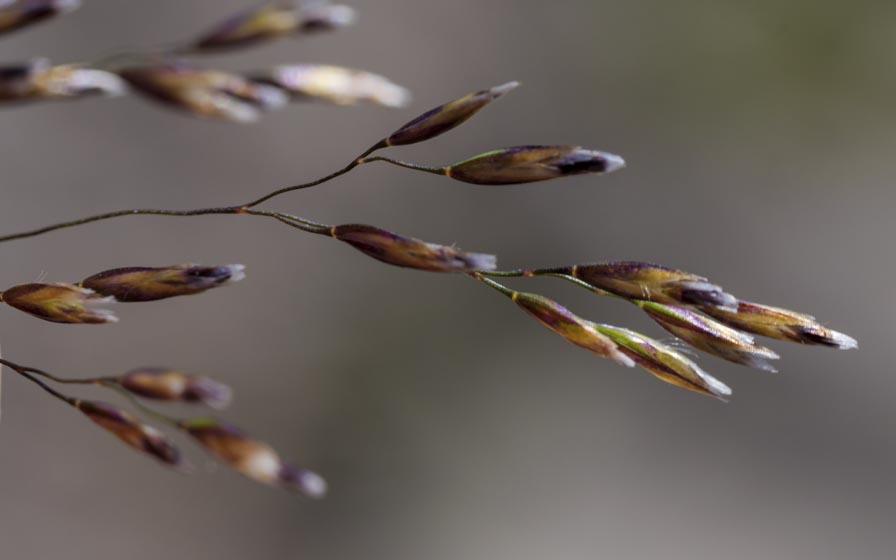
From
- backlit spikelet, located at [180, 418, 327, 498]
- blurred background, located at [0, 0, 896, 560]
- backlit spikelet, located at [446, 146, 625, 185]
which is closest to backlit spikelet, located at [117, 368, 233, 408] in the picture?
backlit spikelet, located at [180, 418, 327, 498]

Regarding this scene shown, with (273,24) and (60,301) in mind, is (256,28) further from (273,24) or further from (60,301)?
(60,301)

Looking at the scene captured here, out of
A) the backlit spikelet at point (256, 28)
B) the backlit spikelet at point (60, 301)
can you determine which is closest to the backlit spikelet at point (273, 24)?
the backlit spikelet at point (256, 28)

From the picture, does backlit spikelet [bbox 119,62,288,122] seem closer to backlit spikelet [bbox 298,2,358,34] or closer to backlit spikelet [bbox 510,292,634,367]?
backlit spikelet [bbox 298,2,358,34]

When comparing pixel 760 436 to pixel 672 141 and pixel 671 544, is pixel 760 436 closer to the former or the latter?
pixel 671 544

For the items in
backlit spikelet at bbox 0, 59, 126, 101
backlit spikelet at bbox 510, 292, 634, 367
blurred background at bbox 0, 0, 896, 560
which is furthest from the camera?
blurred background at bbox 0, 0, 896, 560

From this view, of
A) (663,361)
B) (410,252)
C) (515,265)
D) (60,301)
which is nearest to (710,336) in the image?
(663,361)

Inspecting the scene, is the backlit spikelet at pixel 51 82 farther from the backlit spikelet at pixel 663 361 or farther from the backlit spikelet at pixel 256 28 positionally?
the backlit spikelet at pixel 663 361

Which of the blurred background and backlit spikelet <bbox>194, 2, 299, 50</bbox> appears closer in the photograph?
backlit spikelet <bbox>194, 2, 299, 50</bbox>
